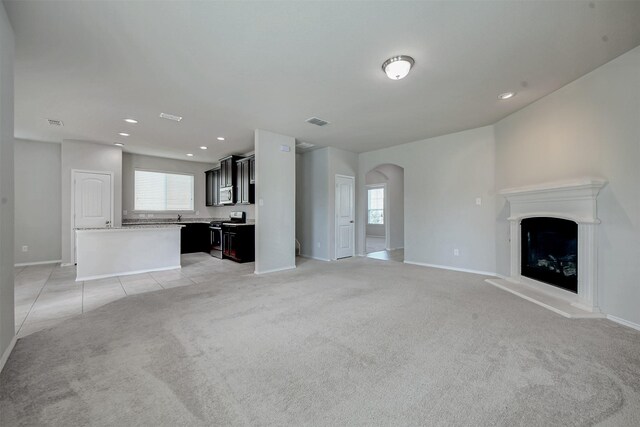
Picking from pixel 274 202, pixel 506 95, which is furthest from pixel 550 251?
pixel 274 202

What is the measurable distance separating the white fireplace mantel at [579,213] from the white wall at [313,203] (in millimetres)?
3845

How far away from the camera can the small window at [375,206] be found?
10516 mm

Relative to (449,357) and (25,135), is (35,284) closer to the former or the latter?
(25,135)

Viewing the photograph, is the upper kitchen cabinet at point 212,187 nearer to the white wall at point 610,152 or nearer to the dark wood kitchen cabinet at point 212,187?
the dark wood kitchen cabinet at point 212,187

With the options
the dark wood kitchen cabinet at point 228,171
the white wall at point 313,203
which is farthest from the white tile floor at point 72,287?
the dark wood kitchen cabinet at point 228,171

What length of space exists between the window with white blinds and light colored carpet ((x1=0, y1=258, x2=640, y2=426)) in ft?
15.7

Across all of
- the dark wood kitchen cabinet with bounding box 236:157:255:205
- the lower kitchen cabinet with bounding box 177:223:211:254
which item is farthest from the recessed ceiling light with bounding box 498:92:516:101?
the lower kitchen cabinet with bounding box 177:223:211:254

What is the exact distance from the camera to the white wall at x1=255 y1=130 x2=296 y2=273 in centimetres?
486

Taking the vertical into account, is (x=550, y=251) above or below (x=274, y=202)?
below

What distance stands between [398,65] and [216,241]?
20.1ft

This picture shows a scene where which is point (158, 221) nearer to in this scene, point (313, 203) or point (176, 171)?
point (176, 171)

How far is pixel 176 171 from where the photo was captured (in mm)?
7641

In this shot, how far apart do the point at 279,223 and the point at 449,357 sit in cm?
379

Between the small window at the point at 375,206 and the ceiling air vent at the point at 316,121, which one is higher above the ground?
the ceiling air vent at the point at 316,121
